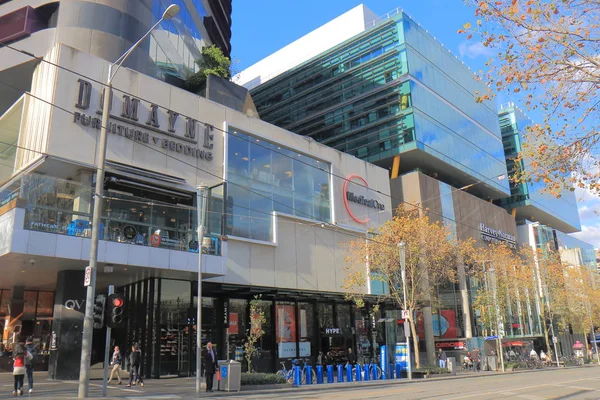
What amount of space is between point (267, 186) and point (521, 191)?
163ft

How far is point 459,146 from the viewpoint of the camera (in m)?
56.2

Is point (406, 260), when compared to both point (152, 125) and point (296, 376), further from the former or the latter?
point (152, 125)

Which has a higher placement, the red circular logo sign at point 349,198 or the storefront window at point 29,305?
the red circular logo sign at point 349,198

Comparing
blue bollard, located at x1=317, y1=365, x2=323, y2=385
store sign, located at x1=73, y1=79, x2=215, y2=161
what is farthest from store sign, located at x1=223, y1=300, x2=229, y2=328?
store sign, located at x1=73, y1=79, x2=215, y2=161

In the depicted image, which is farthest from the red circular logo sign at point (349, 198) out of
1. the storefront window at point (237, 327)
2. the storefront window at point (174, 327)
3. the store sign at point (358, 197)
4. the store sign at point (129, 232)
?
the store sign at point (129, 232)

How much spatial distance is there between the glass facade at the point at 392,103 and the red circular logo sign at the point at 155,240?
32.2 m

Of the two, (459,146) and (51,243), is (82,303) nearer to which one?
(51,243)

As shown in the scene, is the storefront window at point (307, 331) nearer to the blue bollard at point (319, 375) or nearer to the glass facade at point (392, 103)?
the blue bollard at point (319, 375)

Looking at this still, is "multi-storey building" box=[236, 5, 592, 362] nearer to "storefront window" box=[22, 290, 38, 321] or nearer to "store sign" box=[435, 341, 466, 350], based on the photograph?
"store sign" box=[435, 341, 466, 350]

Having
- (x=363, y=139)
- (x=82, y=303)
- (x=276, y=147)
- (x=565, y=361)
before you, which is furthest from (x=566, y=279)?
(x=82, y=303)

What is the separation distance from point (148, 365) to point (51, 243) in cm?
843

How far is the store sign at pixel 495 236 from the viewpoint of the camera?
56.1m

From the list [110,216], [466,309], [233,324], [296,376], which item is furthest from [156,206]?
[466,309]

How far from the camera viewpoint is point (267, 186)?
101ft
